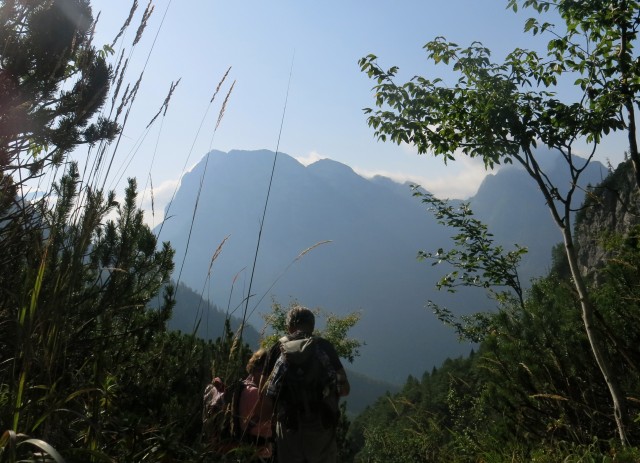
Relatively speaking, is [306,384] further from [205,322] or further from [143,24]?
[143,24]

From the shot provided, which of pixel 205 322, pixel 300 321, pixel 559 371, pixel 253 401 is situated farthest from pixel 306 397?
pixel 559 371

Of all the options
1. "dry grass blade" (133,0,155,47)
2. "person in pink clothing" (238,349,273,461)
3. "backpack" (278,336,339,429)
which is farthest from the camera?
"backpack" (278,336,339,429)

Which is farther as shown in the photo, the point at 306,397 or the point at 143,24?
the point at 306,397

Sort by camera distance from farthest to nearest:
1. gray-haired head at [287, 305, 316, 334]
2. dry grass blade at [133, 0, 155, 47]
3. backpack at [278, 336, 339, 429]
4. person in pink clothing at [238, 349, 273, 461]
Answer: gray-haired head at [287, 305, 316, 334], backpack at [278, 336, 339, 429], person in pink clothing at [238, 349, 273, 461], dry grass blade at [133, 0, 155, 47]

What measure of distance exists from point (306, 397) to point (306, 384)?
10cm

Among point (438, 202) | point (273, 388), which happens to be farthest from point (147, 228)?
point (438, 202)

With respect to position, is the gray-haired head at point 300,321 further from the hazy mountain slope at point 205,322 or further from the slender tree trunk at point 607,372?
the slender tree trunk at point 607,372

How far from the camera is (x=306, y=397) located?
360 centimetres

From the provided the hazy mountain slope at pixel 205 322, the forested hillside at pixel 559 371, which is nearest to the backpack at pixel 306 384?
the hazy mountain slope at pixel 205 322

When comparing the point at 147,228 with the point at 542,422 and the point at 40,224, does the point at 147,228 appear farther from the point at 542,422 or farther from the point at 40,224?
the point at 542,422

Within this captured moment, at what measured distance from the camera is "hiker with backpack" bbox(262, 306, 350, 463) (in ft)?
11.7

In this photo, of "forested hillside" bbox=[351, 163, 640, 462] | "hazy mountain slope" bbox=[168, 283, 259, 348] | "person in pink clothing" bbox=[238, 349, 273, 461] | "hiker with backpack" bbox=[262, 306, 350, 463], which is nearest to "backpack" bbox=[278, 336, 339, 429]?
"hiker with backpack" bbox=[262, 306, 350, 463]

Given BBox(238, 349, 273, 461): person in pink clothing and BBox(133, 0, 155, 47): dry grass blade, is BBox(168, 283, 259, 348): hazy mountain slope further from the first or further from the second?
BBox(133, 0, 155, 47): dry grass blade

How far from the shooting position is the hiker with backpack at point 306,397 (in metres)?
3.57
